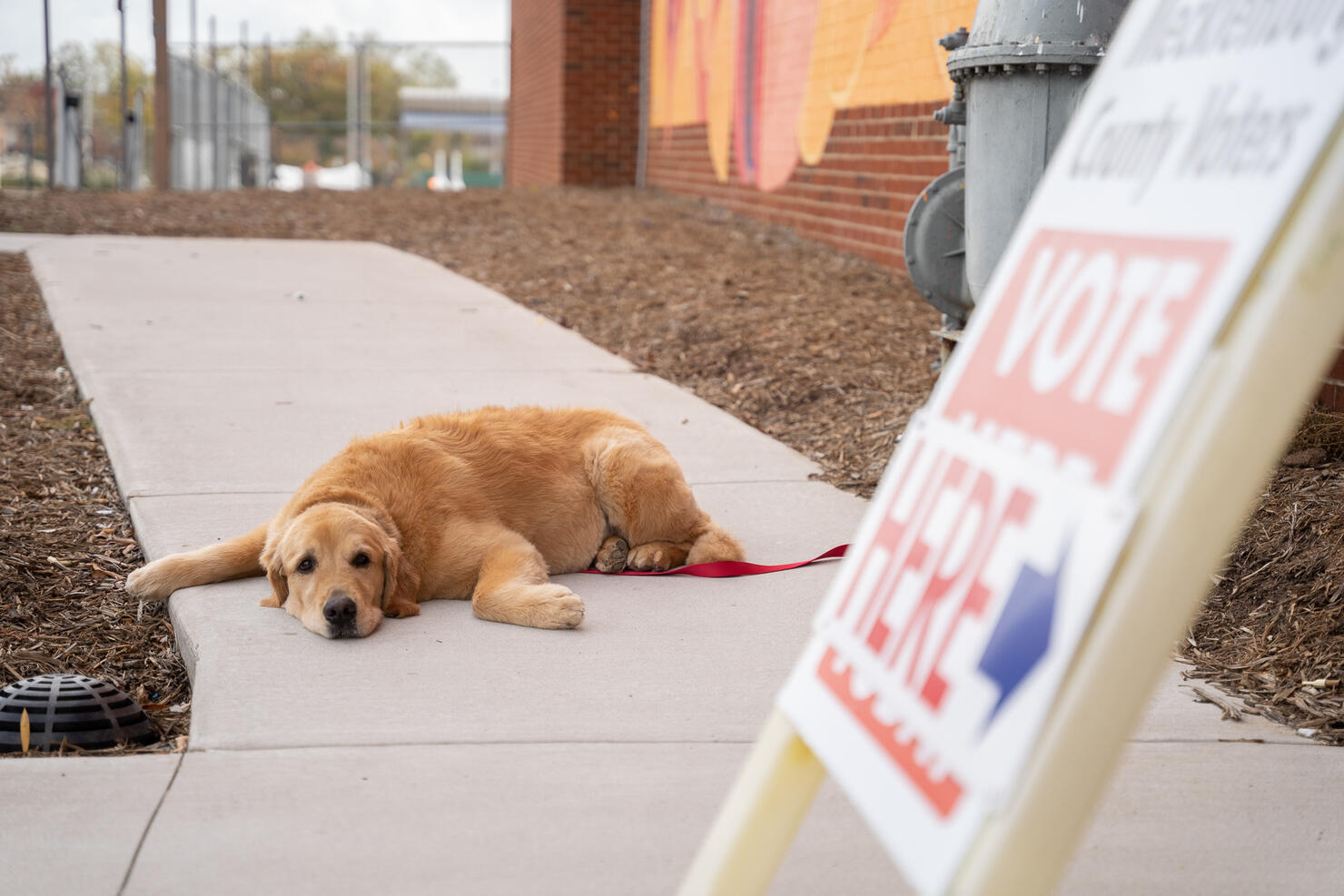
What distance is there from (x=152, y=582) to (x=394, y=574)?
0.87 metres

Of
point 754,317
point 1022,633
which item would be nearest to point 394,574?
point 1022,633

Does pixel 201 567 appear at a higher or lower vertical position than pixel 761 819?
lower

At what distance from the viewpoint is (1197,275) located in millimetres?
1488

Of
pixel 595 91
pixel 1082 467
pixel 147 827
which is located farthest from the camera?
pixel 595 91

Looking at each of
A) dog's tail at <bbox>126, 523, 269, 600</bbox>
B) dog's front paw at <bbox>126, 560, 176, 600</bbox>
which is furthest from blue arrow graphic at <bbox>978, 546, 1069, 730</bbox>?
dog's front paw at <bbox>126, 560, 176, 600</bbox>

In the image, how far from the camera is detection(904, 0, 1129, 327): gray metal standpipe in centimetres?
445

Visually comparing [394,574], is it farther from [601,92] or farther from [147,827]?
[601,92]

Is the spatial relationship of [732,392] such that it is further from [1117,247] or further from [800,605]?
[1117,247]

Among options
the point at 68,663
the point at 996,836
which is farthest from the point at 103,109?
the point at 996,836

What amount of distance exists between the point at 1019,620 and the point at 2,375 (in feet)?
23.3

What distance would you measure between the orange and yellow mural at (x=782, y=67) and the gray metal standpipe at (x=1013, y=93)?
3615 millimetres

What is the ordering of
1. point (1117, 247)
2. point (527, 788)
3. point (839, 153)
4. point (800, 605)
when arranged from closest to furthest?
point (1117, 247), point (527, 788), point (800, 605), point (839, 153)

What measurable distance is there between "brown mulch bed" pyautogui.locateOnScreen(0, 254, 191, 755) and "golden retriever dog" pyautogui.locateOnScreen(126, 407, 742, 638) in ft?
0.71

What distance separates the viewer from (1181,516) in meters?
1.41
